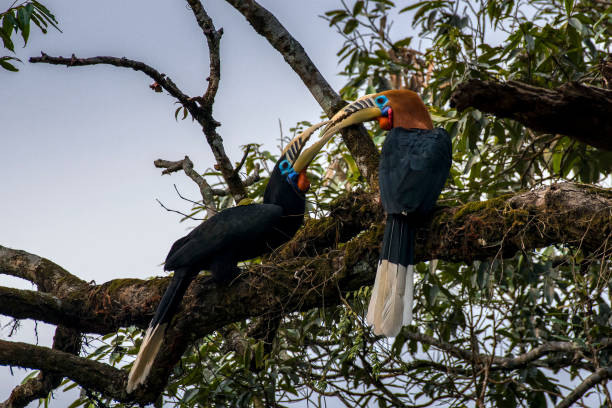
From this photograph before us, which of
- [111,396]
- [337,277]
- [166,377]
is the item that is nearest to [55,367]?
[111,396]

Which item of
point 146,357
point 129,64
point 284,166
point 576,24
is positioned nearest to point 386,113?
point 284,166

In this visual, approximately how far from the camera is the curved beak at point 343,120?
373 cm

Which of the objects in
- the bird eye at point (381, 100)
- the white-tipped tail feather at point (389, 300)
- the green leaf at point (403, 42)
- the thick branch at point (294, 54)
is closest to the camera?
the white-tipped tail feather at point (389, 300)

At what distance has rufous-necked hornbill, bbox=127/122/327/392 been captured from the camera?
9.98ft

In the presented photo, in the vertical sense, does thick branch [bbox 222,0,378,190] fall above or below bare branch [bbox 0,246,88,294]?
above

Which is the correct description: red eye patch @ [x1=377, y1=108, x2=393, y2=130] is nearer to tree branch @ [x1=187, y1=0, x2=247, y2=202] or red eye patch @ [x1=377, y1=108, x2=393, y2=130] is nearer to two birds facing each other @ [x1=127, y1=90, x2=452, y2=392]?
two birds facing each other @ [x1=127, y1=90, x2=452, y2=392]

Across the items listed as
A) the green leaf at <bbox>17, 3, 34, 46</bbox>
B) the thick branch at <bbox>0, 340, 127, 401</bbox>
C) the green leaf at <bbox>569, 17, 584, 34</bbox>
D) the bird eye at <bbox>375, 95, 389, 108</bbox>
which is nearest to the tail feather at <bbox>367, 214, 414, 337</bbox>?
the bird eye at <bbox>375, 95, 389, 108</bbox>

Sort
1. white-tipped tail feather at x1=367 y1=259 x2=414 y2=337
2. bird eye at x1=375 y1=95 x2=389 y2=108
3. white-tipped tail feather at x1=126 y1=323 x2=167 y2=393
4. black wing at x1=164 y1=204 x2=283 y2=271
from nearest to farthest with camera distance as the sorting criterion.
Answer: white-tipped tail feather at x1=367 y1=259 x2=414 y2=337 → white-tipped tail feather at x1=126 y1=323 x2=167 y2=393 → black wing at x1=164 y1=204 x2=283 y2=271 → bird eye at x1=375 y1=95 x2=389 y2=108

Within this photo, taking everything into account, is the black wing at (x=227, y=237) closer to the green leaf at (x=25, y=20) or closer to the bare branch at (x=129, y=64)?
the bare branch at (x=129, y=64)

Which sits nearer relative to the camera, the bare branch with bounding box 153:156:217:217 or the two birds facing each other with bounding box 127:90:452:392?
the two birds facing each other with bounding box 127:90:452:392

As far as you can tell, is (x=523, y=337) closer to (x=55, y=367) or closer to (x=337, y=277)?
(x=337, y=277)

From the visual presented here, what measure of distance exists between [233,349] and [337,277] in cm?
100

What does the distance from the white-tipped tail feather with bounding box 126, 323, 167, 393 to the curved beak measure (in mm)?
1321

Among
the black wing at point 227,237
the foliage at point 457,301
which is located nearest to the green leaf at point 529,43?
the foliage at point 457,301
